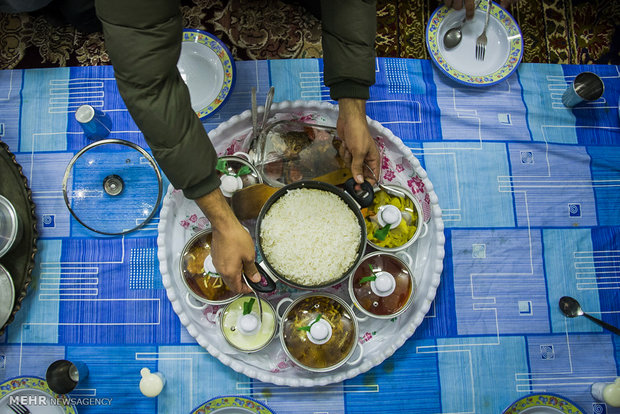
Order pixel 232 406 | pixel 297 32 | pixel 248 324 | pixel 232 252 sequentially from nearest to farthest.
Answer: pixel 232 252
pixel 248 324
pixel 232 406
pixel 297 32

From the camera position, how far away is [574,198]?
155cm

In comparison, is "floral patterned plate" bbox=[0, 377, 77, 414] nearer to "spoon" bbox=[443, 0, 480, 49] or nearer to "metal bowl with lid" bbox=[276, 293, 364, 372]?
"metal bowl with lid" bbox=[276, 293, 364, 372]

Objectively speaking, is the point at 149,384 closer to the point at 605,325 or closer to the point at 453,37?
the point at 605,325

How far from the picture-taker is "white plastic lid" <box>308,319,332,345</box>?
119cm

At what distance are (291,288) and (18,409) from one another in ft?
3.23

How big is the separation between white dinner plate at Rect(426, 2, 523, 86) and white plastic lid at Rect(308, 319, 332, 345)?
107cm

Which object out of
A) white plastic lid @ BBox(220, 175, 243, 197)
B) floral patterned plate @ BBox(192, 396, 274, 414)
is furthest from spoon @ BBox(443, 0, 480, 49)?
floral patterned plate @ BBox(192, 396, 274, 414)

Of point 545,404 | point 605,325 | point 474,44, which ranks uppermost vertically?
point 474,44

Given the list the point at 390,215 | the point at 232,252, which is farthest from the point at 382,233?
the point at 232,252

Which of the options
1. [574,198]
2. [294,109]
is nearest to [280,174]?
[294,109]

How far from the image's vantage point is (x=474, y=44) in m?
1.64

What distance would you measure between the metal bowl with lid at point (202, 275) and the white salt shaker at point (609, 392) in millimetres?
1275

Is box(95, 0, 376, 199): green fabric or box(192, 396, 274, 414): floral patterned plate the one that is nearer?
box(95, 0, 376, 199): green fabric

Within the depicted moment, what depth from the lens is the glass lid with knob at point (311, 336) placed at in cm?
124
